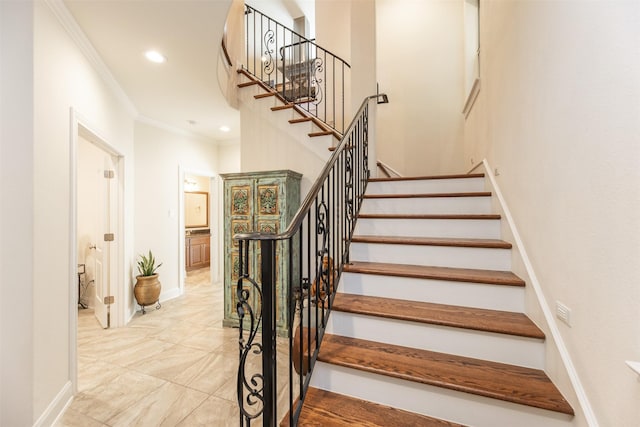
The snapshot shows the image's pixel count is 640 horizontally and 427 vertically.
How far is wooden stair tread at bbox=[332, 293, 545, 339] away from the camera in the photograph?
1.36 m

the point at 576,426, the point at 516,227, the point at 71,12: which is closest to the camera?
the point at 576,426

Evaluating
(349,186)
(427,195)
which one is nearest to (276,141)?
(349,186)

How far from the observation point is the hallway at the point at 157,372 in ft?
6.11

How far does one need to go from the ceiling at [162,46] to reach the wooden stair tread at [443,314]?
230cm

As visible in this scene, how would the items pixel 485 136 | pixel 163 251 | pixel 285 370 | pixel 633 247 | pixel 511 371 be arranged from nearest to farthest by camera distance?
pixel 633 247 < pixel 511 371 < pixel 285 370 < pixel 485 136 < pixel 163 251

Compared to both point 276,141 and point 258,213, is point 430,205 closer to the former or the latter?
point 258,213

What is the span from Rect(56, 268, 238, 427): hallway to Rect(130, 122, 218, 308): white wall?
79 centimetres

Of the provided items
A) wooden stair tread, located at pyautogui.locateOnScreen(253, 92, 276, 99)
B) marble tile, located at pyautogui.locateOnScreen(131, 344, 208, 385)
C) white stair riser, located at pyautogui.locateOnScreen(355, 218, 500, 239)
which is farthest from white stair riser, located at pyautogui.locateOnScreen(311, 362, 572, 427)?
wooden stair tread, located at pyautogui.locateOnScreen(253, 92, 276, 99)

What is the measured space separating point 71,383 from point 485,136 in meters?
4.03

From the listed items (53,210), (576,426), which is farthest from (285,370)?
(53,210)

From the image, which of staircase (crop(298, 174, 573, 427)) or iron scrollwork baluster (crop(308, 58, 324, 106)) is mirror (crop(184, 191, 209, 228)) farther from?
staircase (crop(298, 174, 573, 427))

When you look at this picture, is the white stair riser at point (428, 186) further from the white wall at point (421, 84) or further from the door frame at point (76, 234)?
the door frame at point (76, 234)

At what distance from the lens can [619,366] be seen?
86 centimetres

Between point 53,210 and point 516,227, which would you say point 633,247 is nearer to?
point 516,227
